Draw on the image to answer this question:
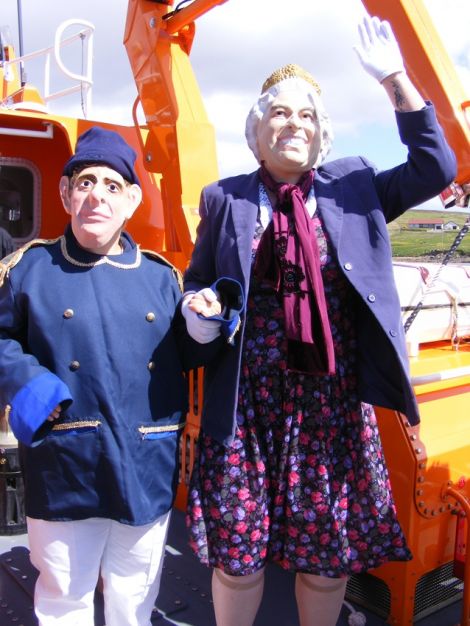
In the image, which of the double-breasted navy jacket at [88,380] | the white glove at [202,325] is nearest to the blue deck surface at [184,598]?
the double-breasted navy jacket at [88,380]

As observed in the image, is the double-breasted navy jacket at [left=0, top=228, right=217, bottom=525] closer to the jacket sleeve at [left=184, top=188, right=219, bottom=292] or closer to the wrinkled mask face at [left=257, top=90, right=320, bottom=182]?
the jacket sleeve at [left=184, top=188, right=219, bottom=292]

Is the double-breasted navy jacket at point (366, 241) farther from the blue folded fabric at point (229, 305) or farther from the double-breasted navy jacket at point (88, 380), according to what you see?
the double-breasted navy jacket at point (88, 380)

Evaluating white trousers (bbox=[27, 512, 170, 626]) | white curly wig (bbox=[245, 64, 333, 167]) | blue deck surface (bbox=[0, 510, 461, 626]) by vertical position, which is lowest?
blue deck surface (bbox=[0, 510, 461, 626])

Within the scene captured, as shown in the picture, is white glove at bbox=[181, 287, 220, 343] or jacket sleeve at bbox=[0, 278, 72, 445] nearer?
jacket sleeve at bbox=[0, 278, 72, 445]

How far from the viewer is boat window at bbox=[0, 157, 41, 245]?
14.2 feet

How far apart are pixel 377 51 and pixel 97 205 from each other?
844 millimetres

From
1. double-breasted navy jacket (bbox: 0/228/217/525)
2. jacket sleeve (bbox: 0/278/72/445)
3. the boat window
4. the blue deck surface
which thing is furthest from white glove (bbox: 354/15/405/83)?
the boat window

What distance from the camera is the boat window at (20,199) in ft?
14.2

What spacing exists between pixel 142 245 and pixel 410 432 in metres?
2.23

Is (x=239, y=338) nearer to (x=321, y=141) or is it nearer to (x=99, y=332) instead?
(x=99, y=332)

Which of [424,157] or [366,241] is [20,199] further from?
[424,157]

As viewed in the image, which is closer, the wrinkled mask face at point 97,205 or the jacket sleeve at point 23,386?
the jacket sleeve at point 23,386

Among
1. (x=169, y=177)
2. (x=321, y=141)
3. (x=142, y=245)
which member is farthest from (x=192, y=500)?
(x=142, y=245)

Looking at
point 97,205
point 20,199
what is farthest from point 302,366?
point 20,199
